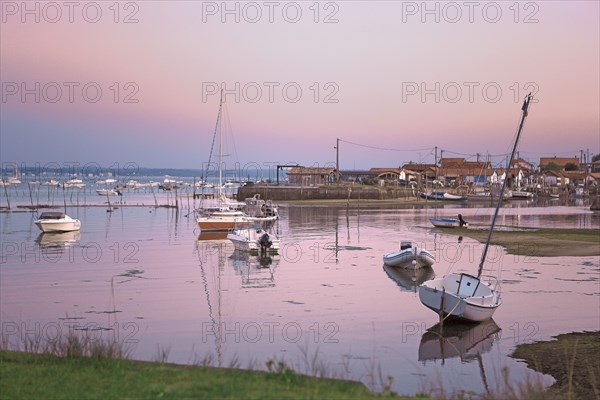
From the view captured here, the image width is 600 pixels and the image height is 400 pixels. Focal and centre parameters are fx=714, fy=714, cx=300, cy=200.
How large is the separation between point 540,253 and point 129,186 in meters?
168

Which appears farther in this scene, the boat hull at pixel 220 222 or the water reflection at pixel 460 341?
the boat hull at pixel 220 222

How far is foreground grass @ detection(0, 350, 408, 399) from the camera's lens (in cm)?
1055

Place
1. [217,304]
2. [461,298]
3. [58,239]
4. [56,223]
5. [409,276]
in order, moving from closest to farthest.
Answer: [461,298] < [217,304] < [409,276] < [58,239] < [56,223]

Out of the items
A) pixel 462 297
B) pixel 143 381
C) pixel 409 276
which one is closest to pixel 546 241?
pixel 409 276

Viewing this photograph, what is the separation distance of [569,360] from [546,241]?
1299 inches

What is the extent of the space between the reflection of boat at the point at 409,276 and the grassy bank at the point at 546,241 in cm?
974

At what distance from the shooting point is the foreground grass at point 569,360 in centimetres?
1573

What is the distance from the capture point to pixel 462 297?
2345cm

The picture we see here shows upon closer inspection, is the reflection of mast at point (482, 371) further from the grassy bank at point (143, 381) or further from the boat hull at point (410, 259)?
the boat hull at point (410, 259)

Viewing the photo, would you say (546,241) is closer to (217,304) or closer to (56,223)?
(217,304)

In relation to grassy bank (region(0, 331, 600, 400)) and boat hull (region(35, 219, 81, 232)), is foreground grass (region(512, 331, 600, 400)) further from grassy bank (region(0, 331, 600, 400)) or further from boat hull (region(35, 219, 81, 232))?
boat hull (region(35, 219, 81, 232))

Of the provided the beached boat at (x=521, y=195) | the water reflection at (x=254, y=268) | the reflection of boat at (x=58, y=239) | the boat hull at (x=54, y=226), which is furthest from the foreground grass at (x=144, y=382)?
the beached boat at (x=521, y=195)

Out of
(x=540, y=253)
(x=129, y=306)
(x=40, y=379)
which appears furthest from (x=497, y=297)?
(x=540, y=253)

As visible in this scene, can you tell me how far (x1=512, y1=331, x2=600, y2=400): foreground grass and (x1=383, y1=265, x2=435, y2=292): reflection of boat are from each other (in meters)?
10.4
